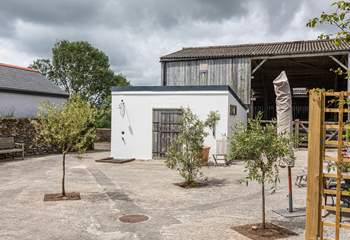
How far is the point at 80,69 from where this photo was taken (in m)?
45.5

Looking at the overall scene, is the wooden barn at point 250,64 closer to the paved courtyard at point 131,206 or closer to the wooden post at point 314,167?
the paved courtyard at point 131,206

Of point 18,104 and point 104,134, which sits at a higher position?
point 18,104

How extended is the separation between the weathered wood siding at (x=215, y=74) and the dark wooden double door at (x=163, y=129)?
8.67 metres

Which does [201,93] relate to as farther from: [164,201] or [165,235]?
[165,235]

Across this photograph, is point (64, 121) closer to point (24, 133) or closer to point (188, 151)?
point (188, 151)

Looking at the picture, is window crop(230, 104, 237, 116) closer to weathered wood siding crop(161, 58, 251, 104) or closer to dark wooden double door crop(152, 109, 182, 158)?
dark wooden double door crop(152, 109, 182, 158)

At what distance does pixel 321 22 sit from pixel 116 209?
6114mm

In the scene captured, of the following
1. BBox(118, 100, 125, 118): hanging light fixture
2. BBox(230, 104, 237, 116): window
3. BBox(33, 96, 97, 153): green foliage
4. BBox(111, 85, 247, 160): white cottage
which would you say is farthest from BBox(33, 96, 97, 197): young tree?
BBox(230, 104, 237, 116): window

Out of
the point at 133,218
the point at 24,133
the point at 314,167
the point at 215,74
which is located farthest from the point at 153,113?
the point at 314,167

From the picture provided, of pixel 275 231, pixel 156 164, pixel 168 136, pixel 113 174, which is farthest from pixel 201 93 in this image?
pixel 275 231

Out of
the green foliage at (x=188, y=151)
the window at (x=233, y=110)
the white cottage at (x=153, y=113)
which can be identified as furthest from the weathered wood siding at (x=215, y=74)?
the green foliage at (x=188, y=151)

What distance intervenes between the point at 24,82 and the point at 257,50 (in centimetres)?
→ 1590

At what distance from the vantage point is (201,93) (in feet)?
51.9

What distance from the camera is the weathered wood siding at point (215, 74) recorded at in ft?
76.5
